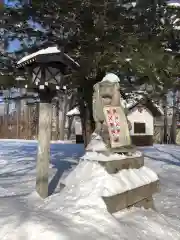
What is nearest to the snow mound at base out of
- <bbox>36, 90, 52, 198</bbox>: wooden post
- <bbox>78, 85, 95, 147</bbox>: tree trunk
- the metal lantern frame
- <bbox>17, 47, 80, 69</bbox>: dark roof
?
<bbox>36, 90, 52, 198</bbox>: wooden post

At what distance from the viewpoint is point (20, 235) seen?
3412 mm

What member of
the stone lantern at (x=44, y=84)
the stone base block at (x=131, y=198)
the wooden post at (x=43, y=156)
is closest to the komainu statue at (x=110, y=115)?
the stone base block at (x=131, y=198)

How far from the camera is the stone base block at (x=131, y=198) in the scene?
15.8 ft

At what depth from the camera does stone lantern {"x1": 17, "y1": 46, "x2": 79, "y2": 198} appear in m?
6.57

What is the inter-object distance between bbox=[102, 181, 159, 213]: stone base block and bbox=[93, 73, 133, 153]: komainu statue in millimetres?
784

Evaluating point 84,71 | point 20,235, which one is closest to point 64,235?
point 20,235

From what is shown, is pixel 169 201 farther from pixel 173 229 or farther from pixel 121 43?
pixel 121 43

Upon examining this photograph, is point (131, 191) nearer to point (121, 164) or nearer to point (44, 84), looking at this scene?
point (121, 164)

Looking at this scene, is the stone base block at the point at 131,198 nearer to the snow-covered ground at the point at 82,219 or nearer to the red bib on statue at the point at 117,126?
the snow-covered ground at the point at 82,219

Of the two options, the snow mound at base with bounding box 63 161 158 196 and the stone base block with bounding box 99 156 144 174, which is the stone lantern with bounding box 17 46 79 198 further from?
the stone base block with bounding box 99 156 144 174

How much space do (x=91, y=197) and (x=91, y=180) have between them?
454mm

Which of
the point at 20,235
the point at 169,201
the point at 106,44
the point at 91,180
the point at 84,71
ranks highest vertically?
the point at 106,44

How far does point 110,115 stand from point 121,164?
0.96m

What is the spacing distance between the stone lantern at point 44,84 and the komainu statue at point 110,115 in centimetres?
107
